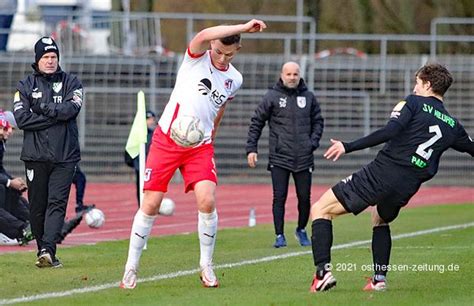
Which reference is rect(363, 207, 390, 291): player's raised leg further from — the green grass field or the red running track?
the red running track

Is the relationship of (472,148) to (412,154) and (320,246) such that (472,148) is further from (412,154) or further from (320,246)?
(320,246)

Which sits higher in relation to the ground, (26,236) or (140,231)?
(140,231)

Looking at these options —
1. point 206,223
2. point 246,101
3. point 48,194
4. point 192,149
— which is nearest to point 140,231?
point 206,223

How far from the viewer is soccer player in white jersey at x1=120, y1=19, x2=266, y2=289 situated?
10.7m

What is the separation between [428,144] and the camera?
10.4 meters

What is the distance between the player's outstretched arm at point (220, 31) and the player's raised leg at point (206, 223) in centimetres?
106

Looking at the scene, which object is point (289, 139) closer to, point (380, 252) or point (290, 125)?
point (290, 125)

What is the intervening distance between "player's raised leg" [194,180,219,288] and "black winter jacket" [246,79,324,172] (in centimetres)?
481

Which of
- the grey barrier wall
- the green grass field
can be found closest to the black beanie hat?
the green grass field

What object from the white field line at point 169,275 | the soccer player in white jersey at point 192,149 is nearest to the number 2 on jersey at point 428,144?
the soccer player in white jersey at point 192,149

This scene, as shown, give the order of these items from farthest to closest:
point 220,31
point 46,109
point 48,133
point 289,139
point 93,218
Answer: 1. point 93,218
2. point 289,139
3. point 48,133
4. point 46,109
5. point 220,31

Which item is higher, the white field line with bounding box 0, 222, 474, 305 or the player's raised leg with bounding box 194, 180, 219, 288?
the player's raised leg with bounding box 194, 180, 219, 288

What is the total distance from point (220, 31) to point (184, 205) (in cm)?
1464

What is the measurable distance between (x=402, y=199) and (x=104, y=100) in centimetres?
2363
